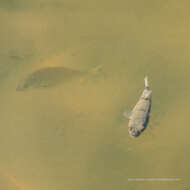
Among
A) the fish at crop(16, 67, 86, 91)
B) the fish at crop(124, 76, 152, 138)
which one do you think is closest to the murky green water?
the fish at crop(16, 67, 86, 91)

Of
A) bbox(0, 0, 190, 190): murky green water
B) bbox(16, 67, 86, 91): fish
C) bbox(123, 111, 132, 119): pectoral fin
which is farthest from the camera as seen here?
bbox(16, 67, 86, 91): fish

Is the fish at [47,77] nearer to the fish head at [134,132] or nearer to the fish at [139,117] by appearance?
the fish at [139,117]

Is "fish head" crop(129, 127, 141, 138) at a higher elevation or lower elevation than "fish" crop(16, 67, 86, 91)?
lower

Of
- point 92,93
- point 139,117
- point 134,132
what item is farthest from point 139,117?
point 92,93

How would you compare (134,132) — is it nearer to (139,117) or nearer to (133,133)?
(133,133)

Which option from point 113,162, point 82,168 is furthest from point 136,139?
point 82,168

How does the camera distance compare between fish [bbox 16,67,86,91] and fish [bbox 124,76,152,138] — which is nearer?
fish [bbox 124,76,152,138]

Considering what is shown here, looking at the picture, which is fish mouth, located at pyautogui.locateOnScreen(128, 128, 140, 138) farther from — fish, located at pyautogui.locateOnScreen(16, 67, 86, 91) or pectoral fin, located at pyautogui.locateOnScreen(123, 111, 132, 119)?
fish, located at pyautogui.locateOnScreen(16, 67, 86, 91)
